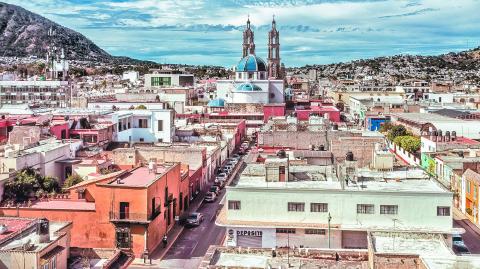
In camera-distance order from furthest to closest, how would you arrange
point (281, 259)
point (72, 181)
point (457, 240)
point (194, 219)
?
point (72, 181) → point (194, 219) → point (457, 240) → point (281, 259)

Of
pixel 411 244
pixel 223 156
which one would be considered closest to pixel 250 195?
pixel 411 244

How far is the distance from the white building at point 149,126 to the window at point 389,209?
36.1 metres

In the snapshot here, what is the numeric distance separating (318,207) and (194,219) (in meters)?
11.9

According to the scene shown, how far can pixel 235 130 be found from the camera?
72438 millimetres

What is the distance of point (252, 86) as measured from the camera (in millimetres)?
93000

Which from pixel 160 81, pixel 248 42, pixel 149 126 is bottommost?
pixel 149 126

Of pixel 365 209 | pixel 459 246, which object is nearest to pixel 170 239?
pixel 365 209

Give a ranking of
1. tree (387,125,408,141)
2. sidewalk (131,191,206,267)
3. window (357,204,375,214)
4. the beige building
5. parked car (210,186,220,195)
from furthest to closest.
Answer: tree (387,125,408,141) < parked car (210,186,220,195) < sidewalk (131,191,206,267) < window (357,204,375,214) < the beige building

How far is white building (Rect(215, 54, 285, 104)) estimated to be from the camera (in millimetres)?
92062

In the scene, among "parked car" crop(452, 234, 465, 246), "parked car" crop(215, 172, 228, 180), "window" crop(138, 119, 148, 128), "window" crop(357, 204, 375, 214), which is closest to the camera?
"window" crop(357, 204, 375, 214)

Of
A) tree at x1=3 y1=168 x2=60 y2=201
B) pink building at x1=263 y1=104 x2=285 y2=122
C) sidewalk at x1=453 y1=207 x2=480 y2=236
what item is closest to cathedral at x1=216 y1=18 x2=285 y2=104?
pink building at x1=263 y1=104 x2=285 y2=122

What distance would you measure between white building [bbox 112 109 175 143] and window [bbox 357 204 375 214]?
117 ft

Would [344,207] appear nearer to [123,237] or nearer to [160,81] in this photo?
[123,237]

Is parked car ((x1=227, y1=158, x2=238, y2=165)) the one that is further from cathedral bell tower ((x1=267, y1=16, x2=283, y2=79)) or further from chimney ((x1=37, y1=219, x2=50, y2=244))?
cathedral bell tower ((x1=267, y1=16, x2=283, y2=79))
